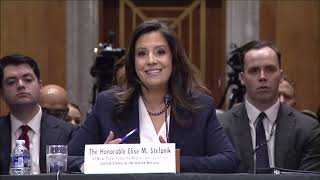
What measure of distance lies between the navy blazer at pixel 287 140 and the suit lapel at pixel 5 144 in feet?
4.09

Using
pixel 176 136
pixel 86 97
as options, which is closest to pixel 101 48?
pixel 86 97

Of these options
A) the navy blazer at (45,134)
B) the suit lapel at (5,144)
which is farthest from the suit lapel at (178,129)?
the suit lapel at (5,144)

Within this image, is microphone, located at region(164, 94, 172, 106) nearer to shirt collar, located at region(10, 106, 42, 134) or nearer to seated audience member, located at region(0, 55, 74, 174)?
seated audience member, located at region(0, 55, 74, 174)

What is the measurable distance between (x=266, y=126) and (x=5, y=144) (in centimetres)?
152

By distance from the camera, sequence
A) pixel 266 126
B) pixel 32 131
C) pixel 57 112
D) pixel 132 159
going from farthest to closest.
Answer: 1. pixel 57 112
2. pixel 32 131
3. pixel 266 126
4. pixel 132 159

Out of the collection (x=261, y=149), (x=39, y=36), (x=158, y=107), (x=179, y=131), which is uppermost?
(x=39, y=36)

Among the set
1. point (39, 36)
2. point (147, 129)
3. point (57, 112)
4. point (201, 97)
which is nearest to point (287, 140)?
point (201, 97)

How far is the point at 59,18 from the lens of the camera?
8047 millimetres

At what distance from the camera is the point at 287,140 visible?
13.2 ft

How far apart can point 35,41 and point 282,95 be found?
11.4 feet

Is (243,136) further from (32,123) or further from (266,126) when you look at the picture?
(32,123)

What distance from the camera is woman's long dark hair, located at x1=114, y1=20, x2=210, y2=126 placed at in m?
3.46

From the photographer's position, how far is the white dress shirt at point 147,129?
3395 millimetres

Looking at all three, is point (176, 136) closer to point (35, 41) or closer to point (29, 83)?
point (29, 83)
